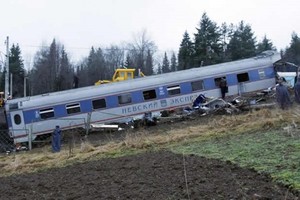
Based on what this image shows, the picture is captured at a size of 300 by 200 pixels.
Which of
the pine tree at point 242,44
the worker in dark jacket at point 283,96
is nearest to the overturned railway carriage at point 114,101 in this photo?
the worker in dark jacket at point 283,96

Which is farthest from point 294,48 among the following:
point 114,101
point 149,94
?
point 114,101

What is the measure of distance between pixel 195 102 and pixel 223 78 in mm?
2678

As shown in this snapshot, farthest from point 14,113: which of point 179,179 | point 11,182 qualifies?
point 179,179

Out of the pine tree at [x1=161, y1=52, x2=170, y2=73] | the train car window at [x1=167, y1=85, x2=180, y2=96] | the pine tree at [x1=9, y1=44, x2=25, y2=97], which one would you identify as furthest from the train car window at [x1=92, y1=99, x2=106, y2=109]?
the pine tree at [x1=161, y1=52, x2=170, y2=73]

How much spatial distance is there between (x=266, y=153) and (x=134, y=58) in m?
97.4

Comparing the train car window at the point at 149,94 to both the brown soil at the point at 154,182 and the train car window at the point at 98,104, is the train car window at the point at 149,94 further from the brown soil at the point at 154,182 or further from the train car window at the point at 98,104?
the brown soil at the point at 154,182

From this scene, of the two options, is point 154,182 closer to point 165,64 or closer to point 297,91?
point 297,91

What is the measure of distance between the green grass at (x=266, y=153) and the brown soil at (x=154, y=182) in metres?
0.22

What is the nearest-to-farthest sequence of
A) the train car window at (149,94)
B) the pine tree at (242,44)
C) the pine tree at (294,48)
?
1. the train car window at (149,94)
2. the pine tree at (242,44)
3. the pine tree at (294,48)

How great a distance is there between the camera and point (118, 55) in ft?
371

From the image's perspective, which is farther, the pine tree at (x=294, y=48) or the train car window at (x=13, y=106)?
the pine tree at (x=294, y=48)

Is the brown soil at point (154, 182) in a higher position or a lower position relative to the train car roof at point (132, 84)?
lower

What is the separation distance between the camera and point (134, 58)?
104 metres

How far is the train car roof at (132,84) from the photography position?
81.5ft
